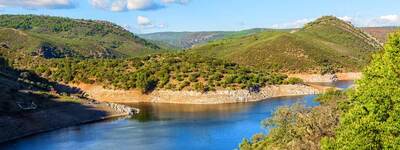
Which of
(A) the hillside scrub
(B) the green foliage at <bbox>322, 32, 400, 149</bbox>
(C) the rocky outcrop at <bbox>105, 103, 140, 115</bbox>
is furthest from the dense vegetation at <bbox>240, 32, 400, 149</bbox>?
(A) the hillside scrub

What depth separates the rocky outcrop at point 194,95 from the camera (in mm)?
124250

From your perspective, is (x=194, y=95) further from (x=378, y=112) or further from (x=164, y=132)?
(x=378, y=112)

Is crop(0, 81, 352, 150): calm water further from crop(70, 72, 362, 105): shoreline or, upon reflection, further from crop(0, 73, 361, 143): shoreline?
crop(70, 72, 362, 105): shoreline

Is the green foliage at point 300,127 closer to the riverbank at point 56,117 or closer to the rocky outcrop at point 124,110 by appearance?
the riverbank at point 56,117

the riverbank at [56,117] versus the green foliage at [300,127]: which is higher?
the green foliage at [300,127]

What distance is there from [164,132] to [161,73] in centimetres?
5265

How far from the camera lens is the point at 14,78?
107m

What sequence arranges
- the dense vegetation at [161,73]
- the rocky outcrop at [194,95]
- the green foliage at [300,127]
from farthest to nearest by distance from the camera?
1. the dense vegetation at [161,73]
2. the rocky outcrop at [194,95]
3. the green foliage at [300,127]

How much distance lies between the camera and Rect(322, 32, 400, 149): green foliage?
28.2 metres

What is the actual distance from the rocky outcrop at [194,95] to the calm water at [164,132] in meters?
13.5

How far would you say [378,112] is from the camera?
1131 inches

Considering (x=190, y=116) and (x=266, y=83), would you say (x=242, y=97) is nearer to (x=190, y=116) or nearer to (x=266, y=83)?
(x=266, y=83)

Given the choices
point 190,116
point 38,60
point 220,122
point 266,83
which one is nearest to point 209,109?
point 190,116

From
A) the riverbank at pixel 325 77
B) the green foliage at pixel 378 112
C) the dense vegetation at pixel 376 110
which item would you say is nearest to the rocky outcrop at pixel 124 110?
the dense vegetation at pixel 376 110
